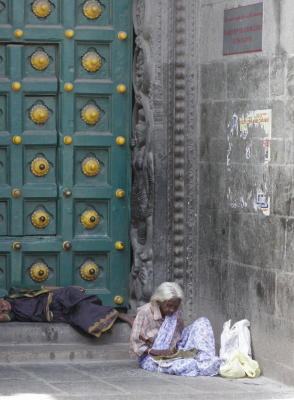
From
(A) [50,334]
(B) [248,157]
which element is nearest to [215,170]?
(B) [248,157]

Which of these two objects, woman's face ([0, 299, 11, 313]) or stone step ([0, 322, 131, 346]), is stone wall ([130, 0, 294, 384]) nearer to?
stone step ([0, 322, 131, 346])

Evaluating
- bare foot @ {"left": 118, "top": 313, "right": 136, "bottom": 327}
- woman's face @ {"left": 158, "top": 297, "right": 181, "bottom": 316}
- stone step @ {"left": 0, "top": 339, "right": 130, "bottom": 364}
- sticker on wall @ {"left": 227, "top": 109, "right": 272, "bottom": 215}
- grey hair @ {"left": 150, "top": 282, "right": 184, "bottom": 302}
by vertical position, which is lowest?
stone step @ {"left": 0, "top": 339, "right": 130, "bottom": 364}

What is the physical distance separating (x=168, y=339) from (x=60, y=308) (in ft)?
3.51

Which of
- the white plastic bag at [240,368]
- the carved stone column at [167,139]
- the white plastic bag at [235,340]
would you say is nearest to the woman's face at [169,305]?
the white plastic bag at [235,340]

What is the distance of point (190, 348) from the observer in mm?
10039

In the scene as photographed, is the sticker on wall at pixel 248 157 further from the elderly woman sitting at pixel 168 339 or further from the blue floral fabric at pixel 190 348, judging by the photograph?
the blue floral fabric at pixel 190 348

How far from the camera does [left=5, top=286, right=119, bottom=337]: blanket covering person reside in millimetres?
10461

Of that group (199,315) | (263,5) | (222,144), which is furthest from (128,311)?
(263,5)

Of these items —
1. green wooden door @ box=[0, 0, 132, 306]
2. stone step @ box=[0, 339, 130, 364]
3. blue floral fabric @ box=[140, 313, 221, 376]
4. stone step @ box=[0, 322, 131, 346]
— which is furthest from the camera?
green wooden door @ box=[0, 0, 132, 306]

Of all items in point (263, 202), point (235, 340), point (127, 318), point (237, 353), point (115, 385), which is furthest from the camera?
point (127, 318)

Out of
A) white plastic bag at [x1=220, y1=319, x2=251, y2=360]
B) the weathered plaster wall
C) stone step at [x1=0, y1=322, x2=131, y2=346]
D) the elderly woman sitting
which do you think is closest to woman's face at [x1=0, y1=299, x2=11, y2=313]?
stone step at [x1=0, y1=322, x2=131, y2=346]

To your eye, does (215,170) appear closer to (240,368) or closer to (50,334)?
(240,368)

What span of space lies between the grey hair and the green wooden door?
3.62ft

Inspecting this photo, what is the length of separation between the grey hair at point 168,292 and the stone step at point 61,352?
2.40 feet
